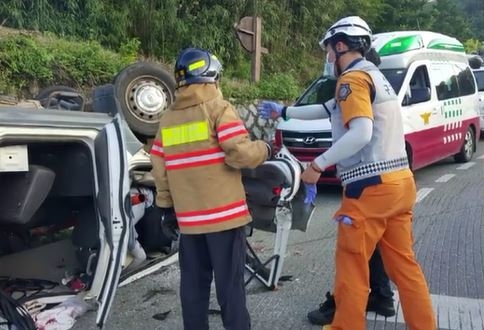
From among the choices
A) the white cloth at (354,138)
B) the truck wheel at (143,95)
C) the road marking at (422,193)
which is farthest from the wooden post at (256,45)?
the white cloth at (354,138)

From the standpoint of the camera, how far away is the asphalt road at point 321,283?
406 centimetres

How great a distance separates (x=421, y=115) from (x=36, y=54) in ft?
18.5

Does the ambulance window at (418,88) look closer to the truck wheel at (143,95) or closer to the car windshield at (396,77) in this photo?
the car windshield at (396,77)

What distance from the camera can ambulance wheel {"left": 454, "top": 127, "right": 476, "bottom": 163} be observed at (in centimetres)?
1117

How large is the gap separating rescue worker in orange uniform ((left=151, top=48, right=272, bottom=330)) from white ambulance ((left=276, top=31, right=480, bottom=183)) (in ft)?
15.5

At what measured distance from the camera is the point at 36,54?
8969 millimetres

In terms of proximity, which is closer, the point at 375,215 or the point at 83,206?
the point at 375,215

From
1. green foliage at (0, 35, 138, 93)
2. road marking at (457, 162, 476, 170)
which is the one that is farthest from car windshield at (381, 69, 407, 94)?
green foliage at (0, 35, 138, 93)

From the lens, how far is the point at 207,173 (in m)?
3.28

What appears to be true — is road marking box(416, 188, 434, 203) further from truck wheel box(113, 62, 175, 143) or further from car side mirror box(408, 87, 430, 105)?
truck wheel box(113, 62, 175, 143)

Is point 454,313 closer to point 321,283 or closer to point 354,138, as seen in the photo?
point 321,283

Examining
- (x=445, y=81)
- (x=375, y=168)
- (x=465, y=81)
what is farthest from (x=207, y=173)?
(x=465, y=81)

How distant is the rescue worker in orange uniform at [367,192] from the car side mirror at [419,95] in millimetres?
5549

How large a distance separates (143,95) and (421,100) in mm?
4653
